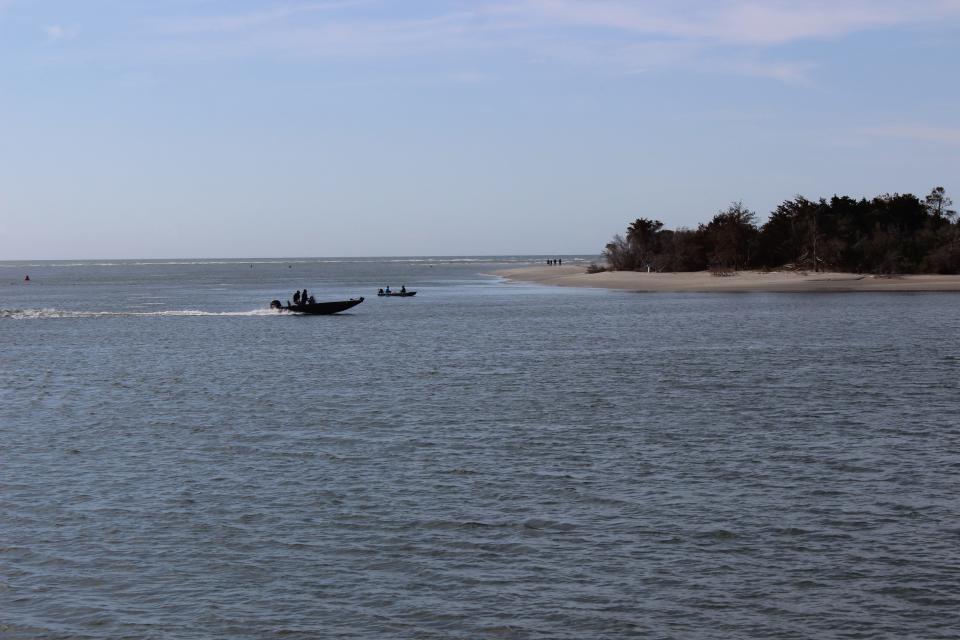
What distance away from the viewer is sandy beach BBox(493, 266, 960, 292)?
92438mm

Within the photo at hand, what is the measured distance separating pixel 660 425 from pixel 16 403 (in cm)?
1825

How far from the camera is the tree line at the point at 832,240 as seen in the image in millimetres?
101250

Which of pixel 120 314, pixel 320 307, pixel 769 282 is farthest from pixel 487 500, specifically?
pixel 769 282

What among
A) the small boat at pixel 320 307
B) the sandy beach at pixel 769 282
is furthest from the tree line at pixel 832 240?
the small boat at pixel 320 307

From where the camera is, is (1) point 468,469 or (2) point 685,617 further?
(1) point 468,469

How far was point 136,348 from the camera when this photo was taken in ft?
161

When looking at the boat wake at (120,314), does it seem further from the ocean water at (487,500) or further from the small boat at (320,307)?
the ocean water at (487,500)

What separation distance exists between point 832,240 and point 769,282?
9292mm

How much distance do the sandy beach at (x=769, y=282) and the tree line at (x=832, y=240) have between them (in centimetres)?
311

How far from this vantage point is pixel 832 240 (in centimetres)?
10300

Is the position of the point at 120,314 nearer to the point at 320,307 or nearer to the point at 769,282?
the point at 320,307

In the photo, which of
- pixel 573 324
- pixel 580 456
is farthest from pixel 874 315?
pixel 580 456

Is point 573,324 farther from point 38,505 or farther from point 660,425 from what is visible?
point 38,505

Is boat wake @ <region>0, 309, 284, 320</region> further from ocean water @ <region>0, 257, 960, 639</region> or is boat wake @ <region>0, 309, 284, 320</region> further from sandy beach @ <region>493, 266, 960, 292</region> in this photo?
sandy beach @ <region>493, 266, 960, 292</region>
